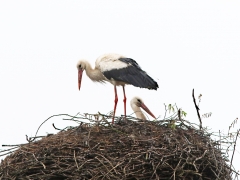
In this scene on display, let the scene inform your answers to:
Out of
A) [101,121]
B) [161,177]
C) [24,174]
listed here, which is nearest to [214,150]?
[161,177]

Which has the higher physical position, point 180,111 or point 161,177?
point 180,111

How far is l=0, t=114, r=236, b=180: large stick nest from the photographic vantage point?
8039 mm

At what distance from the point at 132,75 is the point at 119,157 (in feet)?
7.56

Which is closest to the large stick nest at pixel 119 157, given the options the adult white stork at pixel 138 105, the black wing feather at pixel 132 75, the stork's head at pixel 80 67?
the black wing feather at pixel 132 75

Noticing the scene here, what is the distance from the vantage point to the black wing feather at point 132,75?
10133 mm

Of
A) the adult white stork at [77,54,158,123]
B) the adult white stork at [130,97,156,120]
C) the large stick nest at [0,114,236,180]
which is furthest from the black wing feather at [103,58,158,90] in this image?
the large stick nest at [0,114,236,180]

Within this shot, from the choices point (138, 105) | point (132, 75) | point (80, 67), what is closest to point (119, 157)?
point (132, 75)

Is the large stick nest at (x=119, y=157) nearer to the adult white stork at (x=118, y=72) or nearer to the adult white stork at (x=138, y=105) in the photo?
the adult white stork at (x=118, y=72)

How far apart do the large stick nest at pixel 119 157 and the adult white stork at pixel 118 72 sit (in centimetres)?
143

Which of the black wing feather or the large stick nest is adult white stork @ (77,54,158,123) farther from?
the large stick nest

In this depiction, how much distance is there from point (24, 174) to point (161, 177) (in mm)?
1391

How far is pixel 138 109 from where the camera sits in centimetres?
1069

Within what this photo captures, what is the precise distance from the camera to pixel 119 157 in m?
8.24

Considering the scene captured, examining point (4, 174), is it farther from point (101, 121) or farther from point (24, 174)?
point (101, 121)
